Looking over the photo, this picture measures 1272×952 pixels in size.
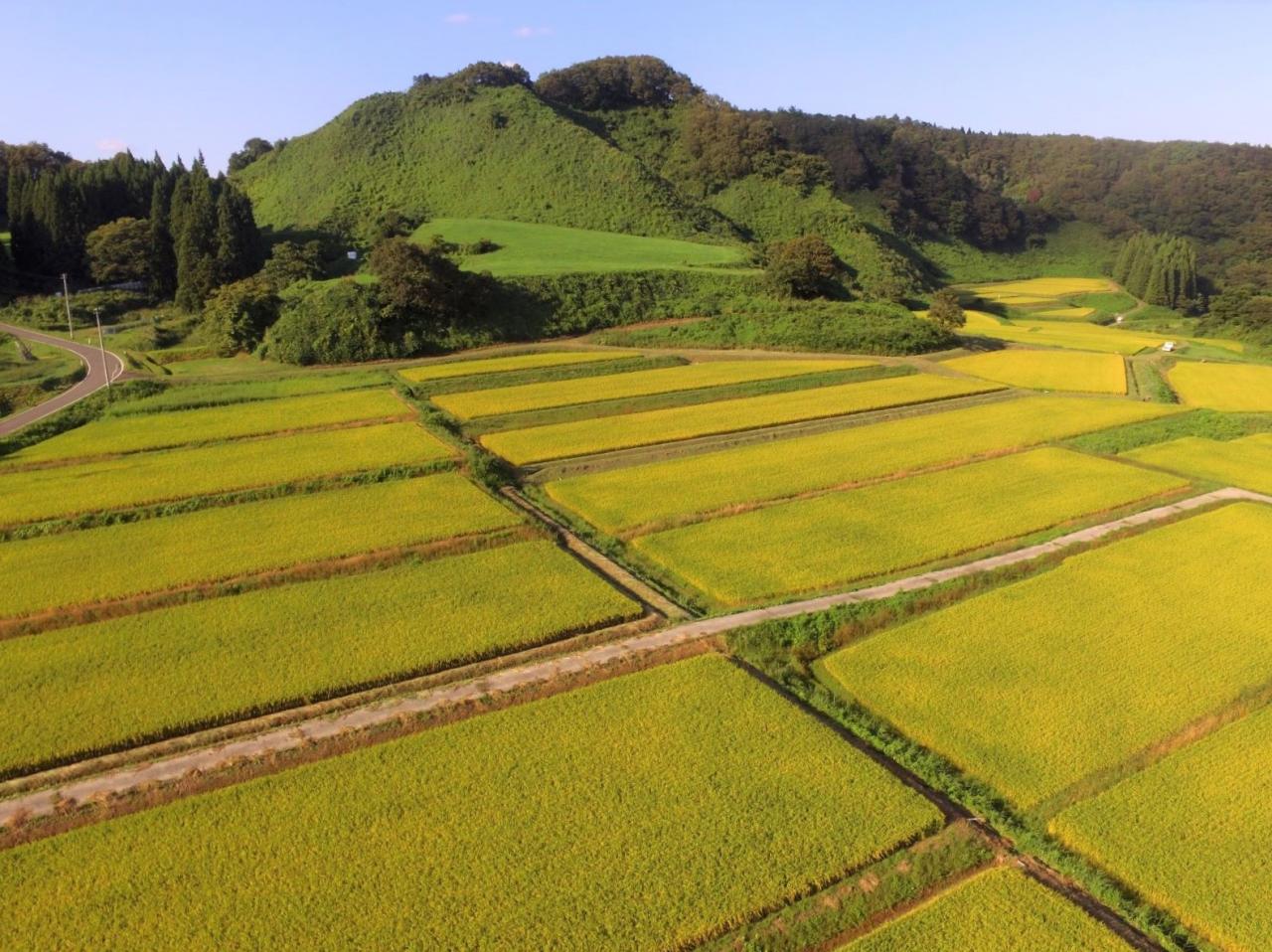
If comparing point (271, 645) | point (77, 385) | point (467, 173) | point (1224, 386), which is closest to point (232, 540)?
point (271, 645)

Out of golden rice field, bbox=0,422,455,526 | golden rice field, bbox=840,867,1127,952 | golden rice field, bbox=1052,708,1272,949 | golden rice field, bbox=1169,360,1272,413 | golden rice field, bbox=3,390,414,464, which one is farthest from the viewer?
golden rice field, bbox=1169,360,1272,413

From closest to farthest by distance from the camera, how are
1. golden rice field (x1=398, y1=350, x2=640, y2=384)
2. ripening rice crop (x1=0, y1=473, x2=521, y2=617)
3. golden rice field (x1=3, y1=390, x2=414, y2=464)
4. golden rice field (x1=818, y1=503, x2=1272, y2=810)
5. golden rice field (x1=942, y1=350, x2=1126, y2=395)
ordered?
1. golden rice field (x1=818, y1=503, x2=1272, y2=810)
2. ripening rice crop (x1=0, y1=473, x2=521, y2=617)
3. golden rice field (x1=3, y1=390, x2=414, y2=464)
4. golden rice field (x1=398, y1=350, x2=640, y2=384)
5. golden rice field (x1=942, y1=350, x2=1126, y2=395)

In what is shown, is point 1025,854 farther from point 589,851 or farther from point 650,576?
point 650,576

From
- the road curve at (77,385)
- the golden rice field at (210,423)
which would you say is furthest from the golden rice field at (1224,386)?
the road curve at (77,385)

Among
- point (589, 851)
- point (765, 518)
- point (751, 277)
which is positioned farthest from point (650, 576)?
point (751, 277)

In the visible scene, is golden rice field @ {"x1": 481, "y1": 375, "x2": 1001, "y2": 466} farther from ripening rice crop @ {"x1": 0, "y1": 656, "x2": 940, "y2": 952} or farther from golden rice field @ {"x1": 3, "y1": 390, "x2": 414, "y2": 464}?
ripening rice crop @ {"x1": 0, "y1": 656, "x2": 940, "y2": 952}

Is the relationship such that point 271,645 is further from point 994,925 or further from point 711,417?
point 711,417

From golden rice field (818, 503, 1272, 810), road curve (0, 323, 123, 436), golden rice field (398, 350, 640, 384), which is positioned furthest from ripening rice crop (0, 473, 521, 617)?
golden rice field (398, 350, 640, 384)
